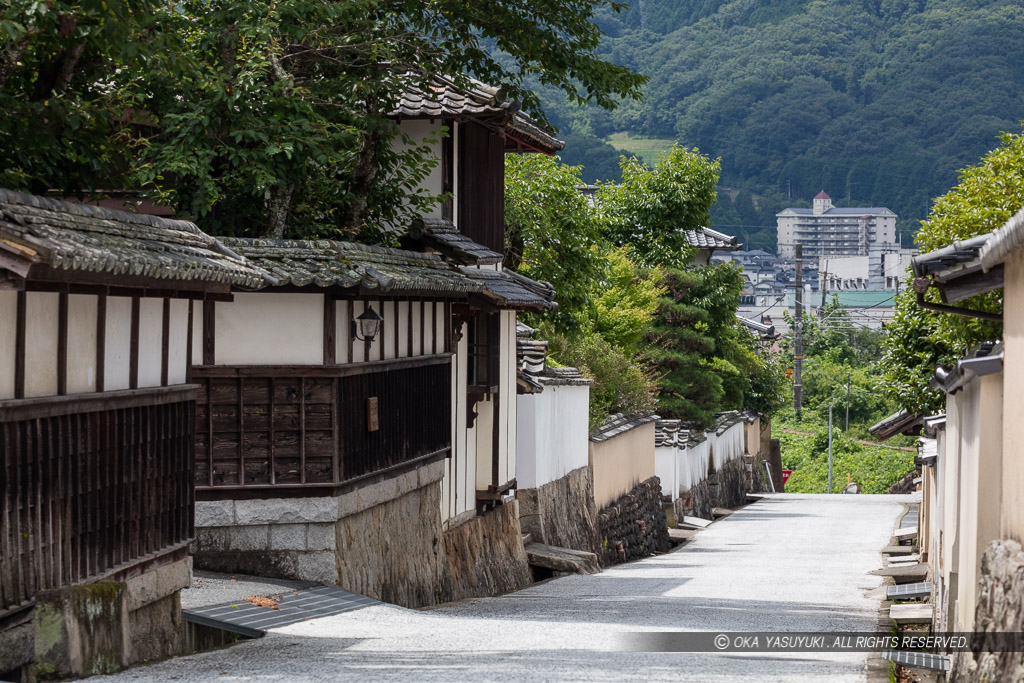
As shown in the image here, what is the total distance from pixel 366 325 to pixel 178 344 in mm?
3418

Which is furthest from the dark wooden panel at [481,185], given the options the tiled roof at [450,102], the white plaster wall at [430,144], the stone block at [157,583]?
the stone block at [157,583]

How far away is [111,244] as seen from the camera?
9656 mm

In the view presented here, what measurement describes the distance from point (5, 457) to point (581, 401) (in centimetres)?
2123

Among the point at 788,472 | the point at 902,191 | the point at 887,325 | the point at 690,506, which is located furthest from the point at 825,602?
the point at 902,191

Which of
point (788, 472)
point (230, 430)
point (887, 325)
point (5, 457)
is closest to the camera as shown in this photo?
point (5, 457)

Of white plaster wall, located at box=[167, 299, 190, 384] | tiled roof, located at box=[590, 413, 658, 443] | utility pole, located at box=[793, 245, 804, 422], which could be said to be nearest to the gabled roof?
white plaster wall, located at box=[167, 299, 190, 384]

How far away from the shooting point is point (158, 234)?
11.0 meters

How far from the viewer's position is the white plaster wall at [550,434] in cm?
2470

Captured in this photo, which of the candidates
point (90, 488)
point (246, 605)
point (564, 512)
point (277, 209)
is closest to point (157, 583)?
point (90, 488)

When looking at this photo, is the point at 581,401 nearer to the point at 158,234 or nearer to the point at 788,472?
the point at 158,234

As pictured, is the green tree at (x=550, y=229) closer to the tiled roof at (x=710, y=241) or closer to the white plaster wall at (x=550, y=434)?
the white plaster wall at (x=550, y=434)

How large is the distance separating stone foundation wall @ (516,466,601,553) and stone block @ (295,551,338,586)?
10542 mm

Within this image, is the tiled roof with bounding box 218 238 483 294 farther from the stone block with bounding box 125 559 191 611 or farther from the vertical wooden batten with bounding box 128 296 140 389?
the stone block with bounding box 125 559 191 611

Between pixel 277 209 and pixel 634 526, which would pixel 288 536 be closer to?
pixel 277 209
